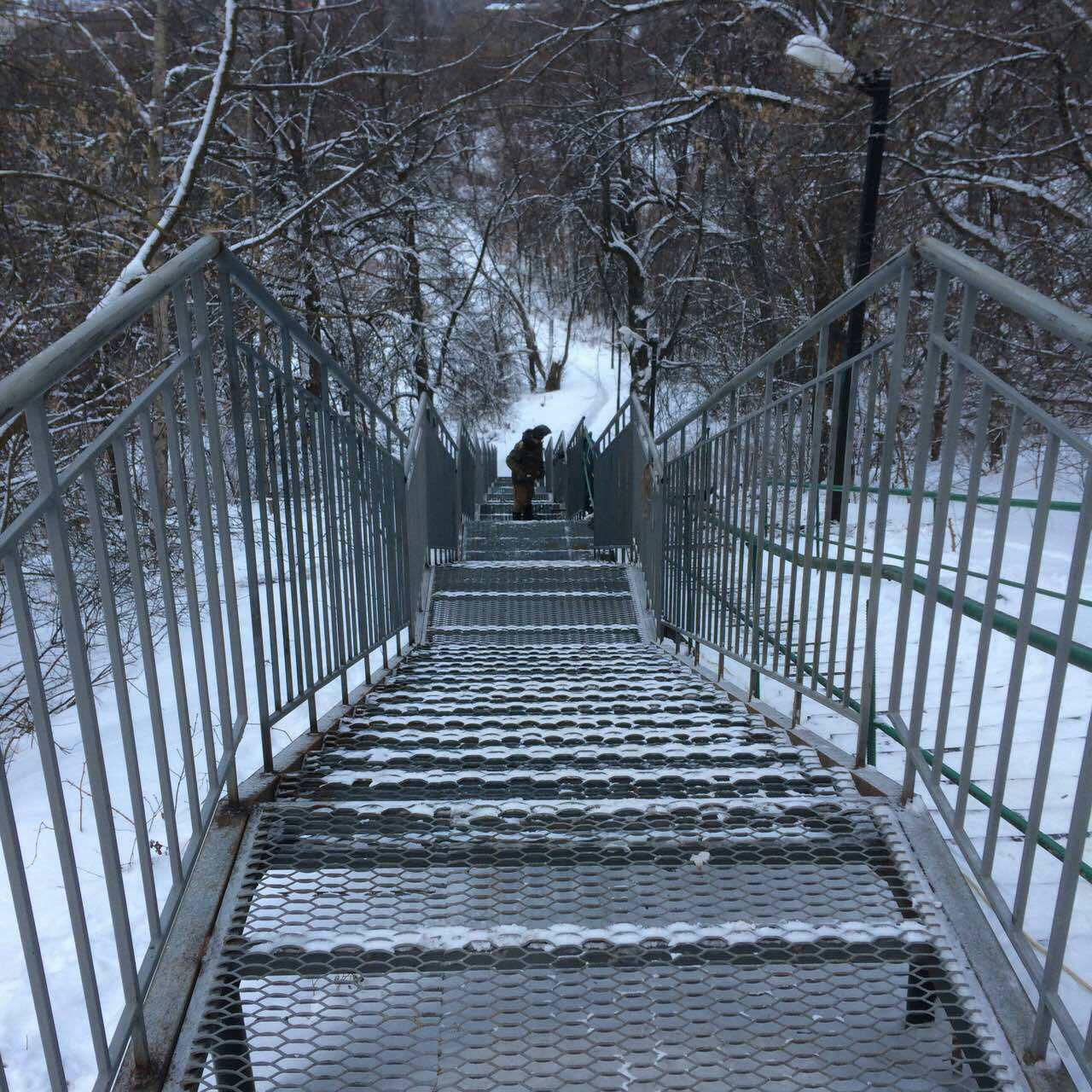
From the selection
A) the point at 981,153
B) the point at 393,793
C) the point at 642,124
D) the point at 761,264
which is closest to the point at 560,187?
the point at 642,124

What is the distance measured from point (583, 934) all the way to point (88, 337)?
4.16 ft

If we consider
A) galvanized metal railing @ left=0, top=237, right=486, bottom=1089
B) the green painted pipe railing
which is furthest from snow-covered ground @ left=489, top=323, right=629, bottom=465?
the green painted pipe railing

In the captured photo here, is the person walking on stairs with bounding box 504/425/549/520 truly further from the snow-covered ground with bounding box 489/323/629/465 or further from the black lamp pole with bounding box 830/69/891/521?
the snow-covered ground with bounding box 489/323/629/465

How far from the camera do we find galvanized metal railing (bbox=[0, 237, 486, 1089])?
108cm

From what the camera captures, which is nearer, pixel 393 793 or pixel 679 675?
pixel 393 793

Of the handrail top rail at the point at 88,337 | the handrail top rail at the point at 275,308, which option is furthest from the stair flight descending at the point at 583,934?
the handrail top rail at the point at 275,308

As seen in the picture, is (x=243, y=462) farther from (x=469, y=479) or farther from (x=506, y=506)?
(x=506, y=506)

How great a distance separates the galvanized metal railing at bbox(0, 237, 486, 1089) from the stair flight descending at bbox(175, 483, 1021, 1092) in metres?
0.21

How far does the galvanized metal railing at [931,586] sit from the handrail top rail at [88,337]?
1.41 metres

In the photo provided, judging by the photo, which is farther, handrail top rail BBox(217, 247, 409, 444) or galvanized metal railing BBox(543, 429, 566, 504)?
galvanized metal railing BBox(543, 429, 566, 504)

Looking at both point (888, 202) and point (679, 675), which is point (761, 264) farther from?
point (679, 675)

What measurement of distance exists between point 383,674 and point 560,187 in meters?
12.0

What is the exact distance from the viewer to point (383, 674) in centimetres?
367

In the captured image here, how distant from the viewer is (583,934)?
1.43m
